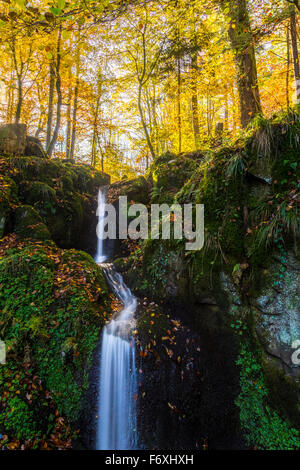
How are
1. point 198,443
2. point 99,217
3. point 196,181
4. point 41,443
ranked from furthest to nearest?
1. point 99,217
2. point 196,181
3. point 198,443
4. point 41,443

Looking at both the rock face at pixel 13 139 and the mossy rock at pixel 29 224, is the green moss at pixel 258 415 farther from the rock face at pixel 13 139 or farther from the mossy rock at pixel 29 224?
the rock face at pixel 13 139

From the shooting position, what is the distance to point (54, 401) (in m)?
3.37

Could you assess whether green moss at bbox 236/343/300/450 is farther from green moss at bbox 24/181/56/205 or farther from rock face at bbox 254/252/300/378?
green moss at bbox 24/181/56/205

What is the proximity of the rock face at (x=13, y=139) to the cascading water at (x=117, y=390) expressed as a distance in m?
6.84

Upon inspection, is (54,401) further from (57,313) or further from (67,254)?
(67,254)

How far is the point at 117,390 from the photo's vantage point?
3514 mm

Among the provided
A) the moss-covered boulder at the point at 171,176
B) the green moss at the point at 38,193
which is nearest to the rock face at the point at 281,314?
the moss-covered boulder at the point at 171,176

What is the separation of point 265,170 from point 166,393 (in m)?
4.15

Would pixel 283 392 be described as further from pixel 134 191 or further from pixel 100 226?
pixel 134 191

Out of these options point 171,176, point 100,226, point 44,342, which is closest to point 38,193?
point 100,226

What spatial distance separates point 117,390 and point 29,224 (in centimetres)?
451

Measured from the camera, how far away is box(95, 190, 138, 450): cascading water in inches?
130

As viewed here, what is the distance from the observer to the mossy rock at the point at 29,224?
566 cm

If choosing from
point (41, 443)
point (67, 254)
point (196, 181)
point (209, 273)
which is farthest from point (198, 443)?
point (196, 181)
